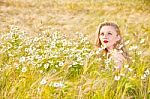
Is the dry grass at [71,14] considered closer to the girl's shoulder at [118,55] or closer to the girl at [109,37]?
the girl at [109,37]

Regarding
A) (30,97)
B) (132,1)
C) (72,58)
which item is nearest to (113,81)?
(30,97)

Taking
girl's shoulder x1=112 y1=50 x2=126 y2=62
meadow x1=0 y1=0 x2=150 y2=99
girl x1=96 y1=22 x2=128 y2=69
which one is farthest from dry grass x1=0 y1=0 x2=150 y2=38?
girl's shoulder x1=112 y1=50 x2=126 y2=62

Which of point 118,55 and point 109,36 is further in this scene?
point 109,36

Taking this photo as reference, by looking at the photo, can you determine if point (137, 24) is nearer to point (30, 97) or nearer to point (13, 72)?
point (13, 72)

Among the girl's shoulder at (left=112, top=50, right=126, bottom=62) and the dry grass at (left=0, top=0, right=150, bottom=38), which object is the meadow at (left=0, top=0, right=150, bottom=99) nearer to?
the girl's shoulder at (left=112, top=50, right=126, bottom=62)

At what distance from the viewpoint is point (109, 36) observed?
5.16 m

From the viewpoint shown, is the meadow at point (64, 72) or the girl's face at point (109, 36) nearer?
the meadow at point (64, 72)

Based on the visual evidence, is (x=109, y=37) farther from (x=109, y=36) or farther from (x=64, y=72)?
(x=64, y=72)

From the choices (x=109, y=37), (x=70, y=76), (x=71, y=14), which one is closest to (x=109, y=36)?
(x=109, y=37)

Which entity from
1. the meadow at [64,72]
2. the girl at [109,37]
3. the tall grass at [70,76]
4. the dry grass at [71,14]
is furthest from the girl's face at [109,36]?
the dry grass at [71,14]

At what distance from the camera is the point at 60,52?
5027mm

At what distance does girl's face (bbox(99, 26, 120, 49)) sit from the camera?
5125 millimetres

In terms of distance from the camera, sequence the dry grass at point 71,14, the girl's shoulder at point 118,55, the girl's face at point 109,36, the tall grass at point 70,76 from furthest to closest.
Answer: the dry grass at point 71,14 → the girl's face at point 109,36 → the girl's shoulder at point 118,55 → the tall grass at point 70,76

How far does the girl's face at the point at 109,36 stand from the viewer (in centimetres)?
512
